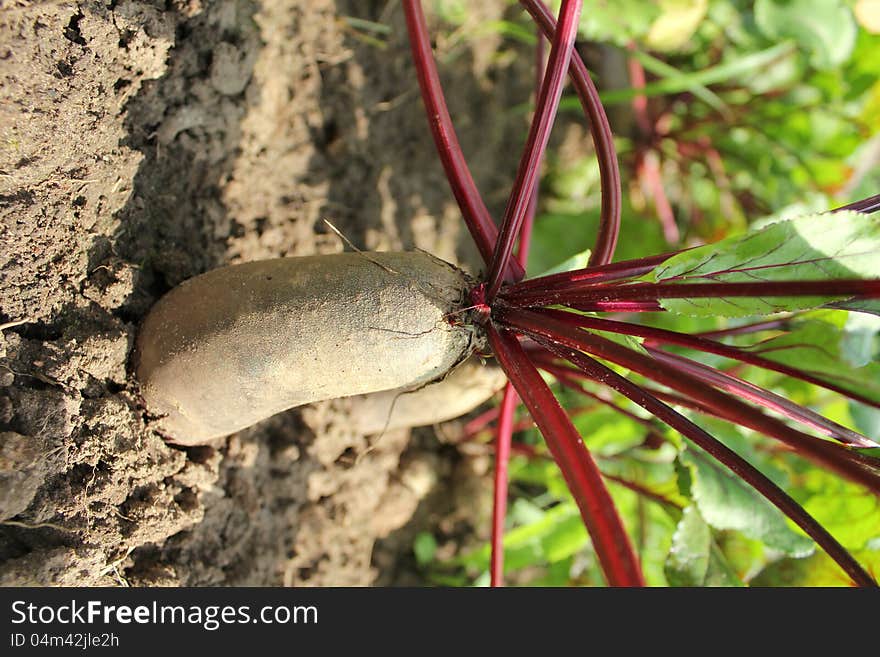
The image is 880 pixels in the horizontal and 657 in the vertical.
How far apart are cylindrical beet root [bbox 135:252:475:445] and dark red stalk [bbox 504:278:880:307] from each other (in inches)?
6.2

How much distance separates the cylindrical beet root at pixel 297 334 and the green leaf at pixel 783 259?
39cm

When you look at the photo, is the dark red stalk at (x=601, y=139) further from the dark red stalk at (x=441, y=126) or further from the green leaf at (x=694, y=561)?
the green leaf at (x=694, y=561)

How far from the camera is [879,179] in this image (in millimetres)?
2580

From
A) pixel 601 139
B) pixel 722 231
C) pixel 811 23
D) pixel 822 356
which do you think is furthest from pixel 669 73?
pixel 822 356

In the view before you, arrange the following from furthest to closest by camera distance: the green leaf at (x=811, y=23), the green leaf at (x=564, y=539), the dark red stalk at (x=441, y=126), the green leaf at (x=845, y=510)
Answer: the green leaf at (x=811, y=23), the green leaf at (x=564, y=539), the green leaf at (x=845, y=510), the dark red stalk at (x=441, y=126)

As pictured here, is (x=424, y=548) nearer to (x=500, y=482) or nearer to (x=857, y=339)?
(x=500, y=482)

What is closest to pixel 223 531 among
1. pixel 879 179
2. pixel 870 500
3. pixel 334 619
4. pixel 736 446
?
pixel 334 619

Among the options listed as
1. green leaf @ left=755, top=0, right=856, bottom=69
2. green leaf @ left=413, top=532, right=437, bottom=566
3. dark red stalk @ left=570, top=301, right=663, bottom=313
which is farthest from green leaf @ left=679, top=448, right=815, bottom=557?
green leaf @ left=755, top=0, right=856, bottom=69

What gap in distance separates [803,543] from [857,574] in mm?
338

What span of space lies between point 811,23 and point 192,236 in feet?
6.17

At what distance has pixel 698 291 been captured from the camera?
958 mm

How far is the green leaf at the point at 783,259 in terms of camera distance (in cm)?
87

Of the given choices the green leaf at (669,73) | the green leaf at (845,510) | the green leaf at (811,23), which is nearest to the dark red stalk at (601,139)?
the green leaf at (669,73)

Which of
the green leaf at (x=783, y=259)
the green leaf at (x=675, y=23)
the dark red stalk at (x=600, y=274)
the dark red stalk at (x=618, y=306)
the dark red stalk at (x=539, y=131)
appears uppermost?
the green leaf at (x=675, y=23)
